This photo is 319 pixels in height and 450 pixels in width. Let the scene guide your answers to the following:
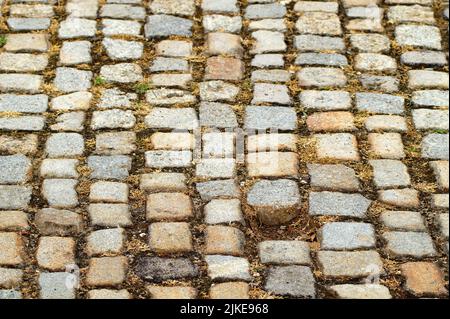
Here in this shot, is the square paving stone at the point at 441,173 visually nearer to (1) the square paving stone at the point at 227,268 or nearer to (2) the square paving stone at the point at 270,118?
(2) the square paving stone at the point at 270,118

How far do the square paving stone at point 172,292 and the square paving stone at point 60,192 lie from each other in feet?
2.23

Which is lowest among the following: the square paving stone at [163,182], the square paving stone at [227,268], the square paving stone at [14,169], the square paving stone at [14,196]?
the square paving stone at [227,268]

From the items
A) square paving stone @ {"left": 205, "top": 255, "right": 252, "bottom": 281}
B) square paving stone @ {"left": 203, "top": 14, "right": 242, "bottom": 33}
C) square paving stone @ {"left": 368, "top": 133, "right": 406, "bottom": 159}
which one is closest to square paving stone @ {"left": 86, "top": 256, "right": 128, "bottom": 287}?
square paving stone @ {"left": 205, "top": 255, "right": 252, "bottom": 281}

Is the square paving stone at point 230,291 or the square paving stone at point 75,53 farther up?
the square paving stone at point 75,53

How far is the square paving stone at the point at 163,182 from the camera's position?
4.09 m

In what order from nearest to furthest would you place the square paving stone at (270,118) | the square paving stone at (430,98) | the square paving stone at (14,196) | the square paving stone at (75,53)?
the square paving stone at (14,196) < the square paving stone at (270,118) < the square paving stone at (430,98) < the square paving stone at (75,53)

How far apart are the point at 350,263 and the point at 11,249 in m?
1.48

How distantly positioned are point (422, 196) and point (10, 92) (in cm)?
231

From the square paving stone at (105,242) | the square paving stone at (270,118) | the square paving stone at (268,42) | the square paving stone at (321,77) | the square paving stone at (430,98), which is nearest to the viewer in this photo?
the square paving stone at (105,242)

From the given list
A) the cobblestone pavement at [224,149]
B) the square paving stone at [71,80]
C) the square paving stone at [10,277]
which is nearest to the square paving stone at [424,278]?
→ the cobblestone pavement at [224,149]

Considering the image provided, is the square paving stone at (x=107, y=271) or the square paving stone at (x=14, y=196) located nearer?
the square paving stone at (x=107, y=271)

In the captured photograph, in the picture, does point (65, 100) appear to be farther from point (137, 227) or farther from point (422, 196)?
point (422, 196)

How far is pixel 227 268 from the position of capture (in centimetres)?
366

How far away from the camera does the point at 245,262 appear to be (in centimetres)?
370
